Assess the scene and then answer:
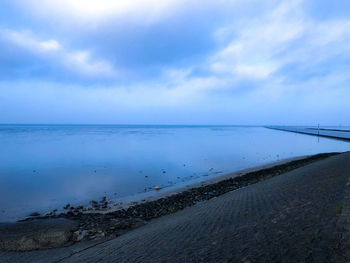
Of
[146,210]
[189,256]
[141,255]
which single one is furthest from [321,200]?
[146,210]

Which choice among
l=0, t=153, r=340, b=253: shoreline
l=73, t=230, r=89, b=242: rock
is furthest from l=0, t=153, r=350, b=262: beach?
l=73, t=230, r=89, b=242: rock

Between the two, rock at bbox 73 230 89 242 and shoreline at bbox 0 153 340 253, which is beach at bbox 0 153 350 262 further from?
rock at bbox 73 230 89 242

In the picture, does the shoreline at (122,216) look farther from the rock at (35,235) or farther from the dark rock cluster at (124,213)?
the rock at (35,235)

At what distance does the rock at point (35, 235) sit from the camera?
6.56 m

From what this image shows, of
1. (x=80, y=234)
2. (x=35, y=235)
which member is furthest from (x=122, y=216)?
(x=35, y=235)

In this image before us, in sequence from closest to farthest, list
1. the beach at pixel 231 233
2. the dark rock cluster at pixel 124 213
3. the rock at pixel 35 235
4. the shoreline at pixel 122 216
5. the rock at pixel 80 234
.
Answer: the beach at pixel 231 233
the rock at pixel 35 235
the rock at pixel 80 234
the shoreline at pixel 122 216
the dark rock cluster at pixel 124 213

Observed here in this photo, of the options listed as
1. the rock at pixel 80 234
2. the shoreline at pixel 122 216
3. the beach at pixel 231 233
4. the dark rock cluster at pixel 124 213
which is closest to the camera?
the beach at pixel 231 233

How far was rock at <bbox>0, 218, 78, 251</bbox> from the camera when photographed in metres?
6.56

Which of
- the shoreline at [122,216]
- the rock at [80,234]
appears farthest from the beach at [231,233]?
the rock at [80,234]

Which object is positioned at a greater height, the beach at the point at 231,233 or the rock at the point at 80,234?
the beach at the point at 231,233

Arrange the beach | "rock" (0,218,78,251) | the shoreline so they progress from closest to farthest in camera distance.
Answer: the beach < "rock" (0,218,78,251) < the shoreline

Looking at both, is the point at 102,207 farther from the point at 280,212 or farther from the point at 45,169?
the point at 45,169

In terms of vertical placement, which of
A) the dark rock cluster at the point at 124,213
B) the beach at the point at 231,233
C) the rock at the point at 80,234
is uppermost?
the beach at the point at 231,233

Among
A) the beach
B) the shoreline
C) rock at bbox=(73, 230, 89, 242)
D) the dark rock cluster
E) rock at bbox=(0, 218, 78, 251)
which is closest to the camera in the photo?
the beach
